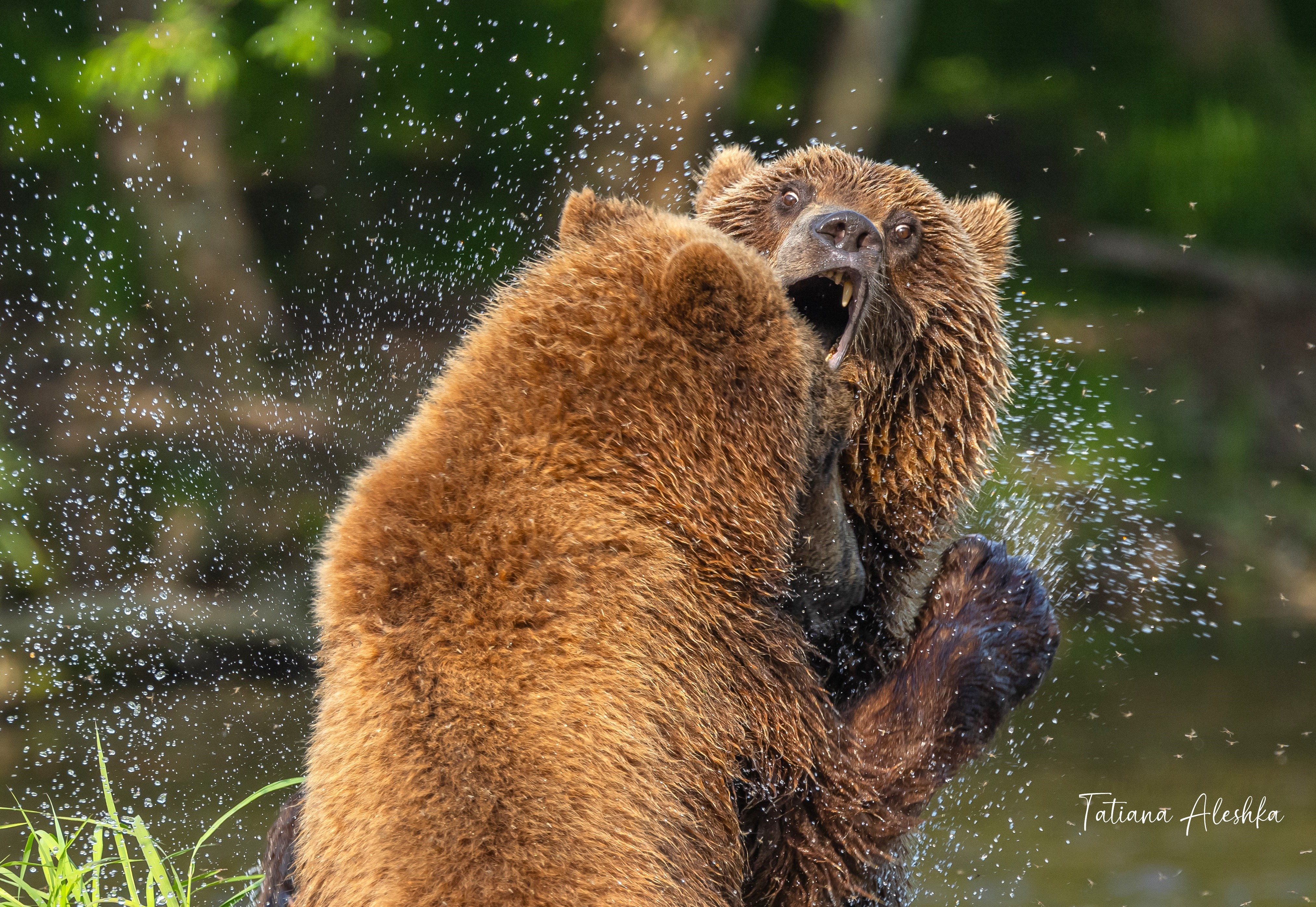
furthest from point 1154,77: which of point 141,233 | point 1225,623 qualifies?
point 141,233

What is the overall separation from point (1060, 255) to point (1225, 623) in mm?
6614

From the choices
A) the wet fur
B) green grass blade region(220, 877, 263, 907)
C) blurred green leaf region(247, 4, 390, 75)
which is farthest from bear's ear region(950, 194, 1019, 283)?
blurred green leaf region(247, 4, 390, 75)

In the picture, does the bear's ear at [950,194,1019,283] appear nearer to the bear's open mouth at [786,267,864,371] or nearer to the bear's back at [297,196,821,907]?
the bear's open mouth at [786,267,864,371]

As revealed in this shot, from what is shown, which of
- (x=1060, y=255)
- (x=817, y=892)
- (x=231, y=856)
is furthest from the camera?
(x=1060, y=255)

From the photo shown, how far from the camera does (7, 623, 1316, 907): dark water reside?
6.99 m

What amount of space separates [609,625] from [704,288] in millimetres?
692

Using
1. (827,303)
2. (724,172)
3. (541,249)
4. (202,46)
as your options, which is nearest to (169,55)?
(202,46)

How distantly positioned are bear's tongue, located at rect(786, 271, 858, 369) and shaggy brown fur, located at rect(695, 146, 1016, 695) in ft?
0.18

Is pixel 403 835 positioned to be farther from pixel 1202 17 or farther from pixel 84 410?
pixel 1202 17

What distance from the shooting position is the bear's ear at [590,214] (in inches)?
125

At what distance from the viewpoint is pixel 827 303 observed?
11.7 ft

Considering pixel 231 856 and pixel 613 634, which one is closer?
pixel 613 634

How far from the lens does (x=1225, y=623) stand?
10977 millimetres

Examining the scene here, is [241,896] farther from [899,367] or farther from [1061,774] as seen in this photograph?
[1061,774]
